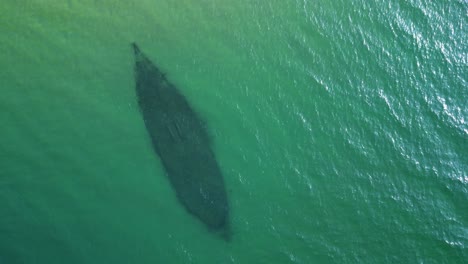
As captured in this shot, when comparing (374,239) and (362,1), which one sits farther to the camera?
(362,1)

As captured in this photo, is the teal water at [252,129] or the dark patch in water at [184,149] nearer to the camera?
the teal water at [252,129]

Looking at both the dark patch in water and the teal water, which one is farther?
the dark patch in water

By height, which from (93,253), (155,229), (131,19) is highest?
(131,19)

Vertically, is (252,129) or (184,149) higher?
(252,129)

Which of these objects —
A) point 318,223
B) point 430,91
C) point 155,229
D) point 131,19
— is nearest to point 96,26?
point 131,19

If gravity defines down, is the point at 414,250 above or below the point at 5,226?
above

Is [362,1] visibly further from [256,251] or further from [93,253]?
[93,253]

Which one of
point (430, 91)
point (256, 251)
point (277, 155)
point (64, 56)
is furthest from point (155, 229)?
point (430, 91)
